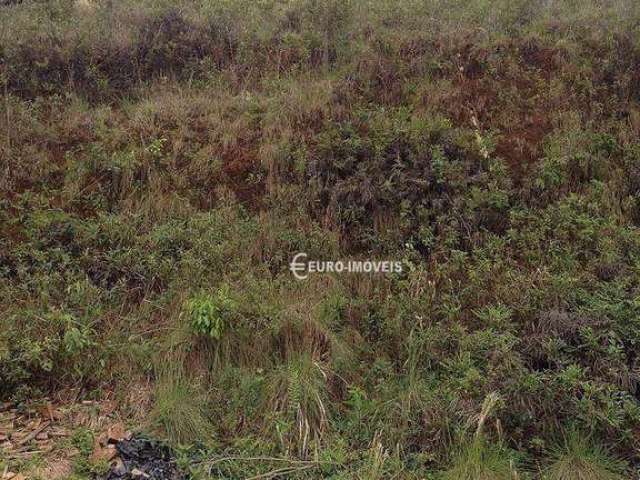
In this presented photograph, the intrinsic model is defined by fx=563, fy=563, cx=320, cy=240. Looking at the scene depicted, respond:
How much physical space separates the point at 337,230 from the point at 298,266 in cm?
59

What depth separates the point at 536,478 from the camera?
3.98 meters

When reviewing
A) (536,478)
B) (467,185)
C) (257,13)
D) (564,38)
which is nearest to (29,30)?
(257,13)

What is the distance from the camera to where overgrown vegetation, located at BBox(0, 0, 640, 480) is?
4.30 meters

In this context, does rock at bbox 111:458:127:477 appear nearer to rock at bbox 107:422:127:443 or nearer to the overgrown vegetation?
rock at bbox 107:422:127:443

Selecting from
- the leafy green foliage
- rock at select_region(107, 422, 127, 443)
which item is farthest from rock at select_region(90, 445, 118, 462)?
the leafy green foliage

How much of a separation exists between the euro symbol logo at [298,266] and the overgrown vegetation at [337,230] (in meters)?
0.09

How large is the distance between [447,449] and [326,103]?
4.55 m

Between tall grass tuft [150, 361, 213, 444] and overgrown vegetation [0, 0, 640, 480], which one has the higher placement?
overgrown vegetation [0, 0, 640, 480]

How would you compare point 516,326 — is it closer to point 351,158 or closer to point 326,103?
point 351,158

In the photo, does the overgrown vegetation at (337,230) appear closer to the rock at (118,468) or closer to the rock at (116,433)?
the rock at (116,433)

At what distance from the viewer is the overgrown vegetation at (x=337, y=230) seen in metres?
4.30

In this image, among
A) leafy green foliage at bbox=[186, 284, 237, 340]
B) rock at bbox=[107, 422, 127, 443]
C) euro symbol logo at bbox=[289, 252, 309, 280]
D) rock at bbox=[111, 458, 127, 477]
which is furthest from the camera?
euro symbol logo at bbox=[289, 252, 309, 280]

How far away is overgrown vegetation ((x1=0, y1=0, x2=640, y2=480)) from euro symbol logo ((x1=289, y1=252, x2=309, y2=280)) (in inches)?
3.5

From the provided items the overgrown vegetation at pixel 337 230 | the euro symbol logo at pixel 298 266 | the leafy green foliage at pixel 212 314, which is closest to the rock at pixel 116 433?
the overgrown vegetation at pixel 337 230
